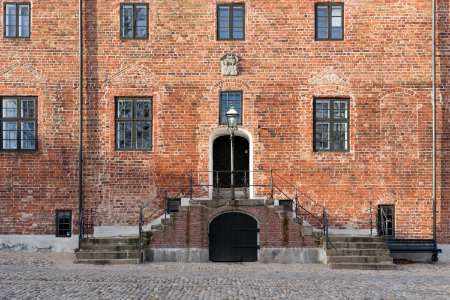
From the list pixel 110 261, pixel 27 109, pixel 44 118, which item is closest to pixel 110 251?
pixel 110 261

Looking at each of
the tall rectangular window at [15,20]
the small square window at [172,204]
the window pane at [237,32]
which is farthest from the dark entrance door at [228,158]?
the tall rectangular window at [15,20]

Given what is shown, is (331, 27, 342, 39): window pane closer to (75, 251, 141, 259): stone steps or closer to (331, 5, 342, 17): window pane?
(331, 5, 342, 17): window pane

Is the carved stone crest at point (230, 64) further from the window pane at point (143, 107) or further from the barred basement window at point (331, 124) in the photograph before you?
the barred basement window at point (331, 124)

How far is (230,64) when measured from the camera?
59.9 feet

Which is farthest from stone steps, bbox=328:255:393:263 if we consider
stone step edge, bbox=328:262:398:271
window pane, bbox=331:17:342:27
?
window pane, bbox=331:17:342:27

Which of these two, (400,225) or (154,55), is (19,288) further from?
(400,225)

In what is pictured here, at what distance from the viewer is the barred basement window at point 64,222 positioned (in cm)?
1819

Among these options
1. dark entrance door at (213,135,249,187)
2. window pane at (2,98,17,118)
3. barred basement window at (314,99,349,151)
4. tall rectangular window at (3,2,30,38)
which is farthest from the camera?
dark entrance door at (213,135,249,187)

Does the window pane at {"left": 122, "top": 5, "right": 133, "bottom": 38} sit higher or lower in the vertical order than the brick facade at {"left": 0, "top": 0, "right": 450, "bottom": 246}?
higher

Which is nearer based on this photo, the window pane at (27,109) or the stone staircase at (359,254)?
the stone staircase at (359,254)

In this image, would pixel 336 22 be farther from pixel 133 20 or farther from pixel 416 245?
pixel 416 245

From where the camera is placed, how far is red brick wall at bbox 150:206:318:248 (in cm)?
1634

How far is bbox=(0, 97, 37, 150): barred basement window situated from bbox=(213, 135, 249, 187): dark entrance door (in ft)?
19.4

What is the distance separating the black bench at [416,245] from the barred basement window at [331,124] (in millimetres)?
3307
